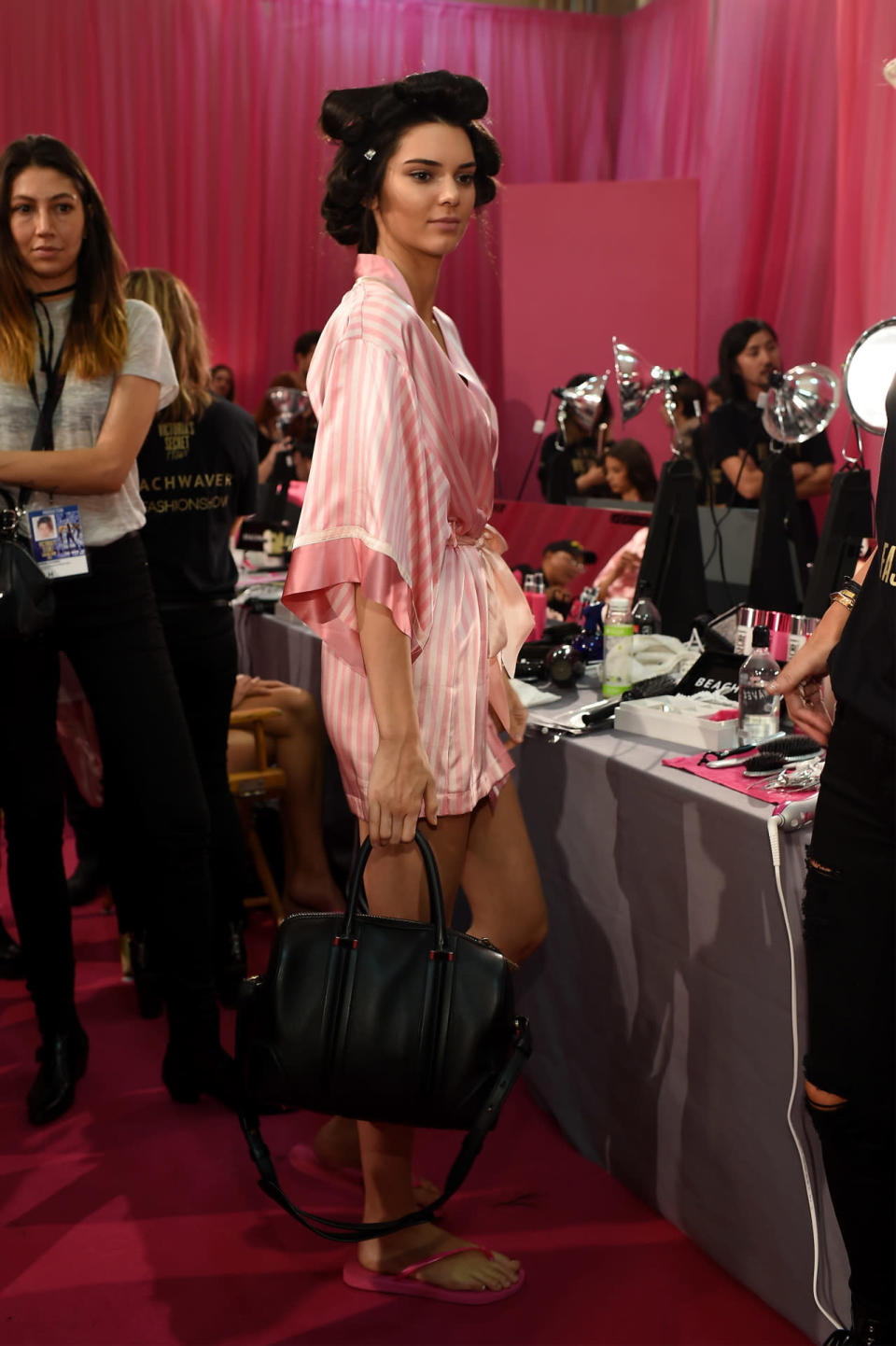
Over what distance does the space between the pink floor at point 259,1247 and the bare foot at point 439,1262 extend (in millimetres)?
35

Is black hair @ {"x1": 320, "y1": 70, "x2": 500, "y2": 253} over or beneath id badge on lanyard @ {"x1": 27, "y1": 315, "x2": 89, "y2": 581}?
over

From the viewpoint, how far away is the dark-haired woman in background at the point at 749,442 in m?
3.29

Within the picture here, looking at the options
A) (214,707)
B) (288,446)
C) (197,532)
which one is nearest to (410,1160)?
(214,707)

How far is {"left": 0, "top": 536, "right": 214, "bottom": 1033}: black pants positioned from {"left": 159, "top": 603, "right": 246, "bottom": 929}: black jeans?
1.35ft

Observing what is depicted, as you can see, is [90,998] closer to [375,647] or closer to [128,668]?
[128,668]

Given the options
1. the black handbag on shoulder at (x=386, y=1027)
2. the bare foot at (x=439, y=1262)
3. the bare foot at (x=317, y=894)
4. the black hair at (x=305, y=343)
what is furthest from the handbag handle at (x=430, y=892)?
the black hair at (x=305, y=343)

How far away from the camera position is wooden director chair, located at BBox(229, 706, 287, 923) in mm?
2922

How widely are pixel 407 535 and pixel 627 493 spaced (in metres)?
2.00

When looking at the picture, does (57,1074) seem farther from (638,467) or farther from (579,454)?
(579,454)

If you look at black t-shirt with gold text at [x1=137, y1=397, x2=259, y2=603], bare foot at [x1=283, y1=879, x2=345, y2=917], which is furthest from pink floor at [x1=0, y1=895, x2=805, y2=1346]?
black t-shirt with gold text at [x1=137, y1=397, x2=259, y2=603]

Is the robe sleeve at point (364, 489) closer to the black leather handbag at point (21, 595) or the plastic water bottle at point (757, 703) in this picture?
the black leather handbag at point (21, 595)

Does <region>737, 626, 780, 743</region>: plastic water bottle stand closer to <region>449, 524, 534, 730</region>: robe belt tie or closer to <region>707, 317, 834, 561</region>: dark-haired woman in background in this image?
<region>449, 524, 534, 730</region>: robe belt tie

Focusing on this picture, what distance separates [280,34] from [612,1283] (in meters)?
6.92

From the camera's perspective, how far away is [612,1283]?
175 cm
